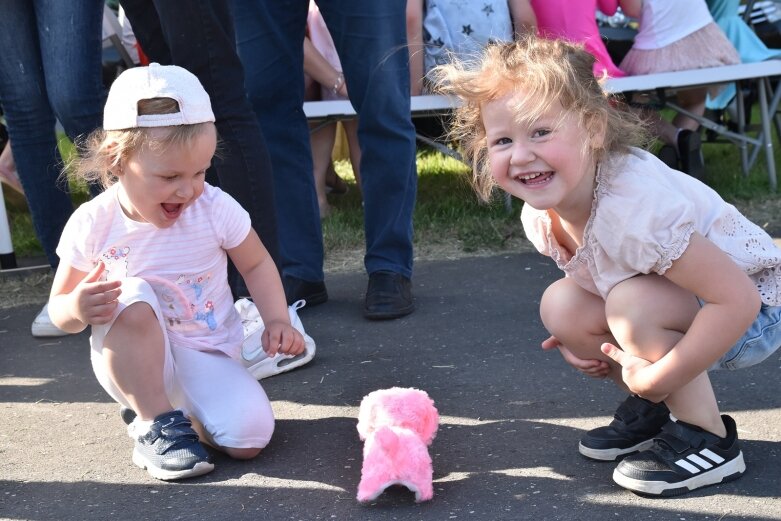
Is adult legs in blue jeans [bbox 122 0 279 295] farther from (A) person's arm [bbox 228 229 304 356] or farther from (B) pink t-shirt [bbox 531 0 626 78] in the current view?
(B) pink t-shirt [bbox 531 0 626 78]

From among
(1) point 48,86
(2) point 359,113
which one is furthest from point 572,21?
(1) point 48,86

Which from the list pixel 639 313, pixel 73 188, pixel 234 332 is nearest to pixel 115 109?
pixel 234 332

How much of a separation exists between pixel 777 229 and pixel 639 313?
8.85 ft

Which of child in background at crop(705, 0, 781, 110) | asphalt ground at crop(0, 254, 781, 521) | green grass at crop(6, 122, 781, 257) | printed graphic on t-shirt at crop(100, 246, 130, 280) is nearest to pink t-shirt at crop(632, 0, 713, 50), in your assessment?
child in background at crop(705, 0, 781, 110)

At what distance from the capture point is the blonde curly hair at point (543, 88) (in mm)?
2094

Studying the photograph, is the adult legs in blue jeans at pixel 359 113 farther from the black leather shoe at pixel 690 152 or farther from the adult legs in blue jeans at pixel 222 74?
the black leather shoe at pixel 690 152

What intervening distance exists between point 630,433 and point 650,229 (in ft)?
1.79

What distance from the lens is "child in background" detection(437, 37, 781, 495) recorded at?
2.05m

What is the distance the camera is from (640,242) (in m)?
2.06

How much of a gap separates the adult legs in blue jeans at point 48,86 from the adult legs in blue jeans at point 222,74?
276 mm

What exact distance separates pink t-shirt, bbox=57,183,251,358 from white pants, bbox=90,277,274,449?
6cm

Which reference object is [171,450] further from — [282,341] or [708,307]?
[708,307]

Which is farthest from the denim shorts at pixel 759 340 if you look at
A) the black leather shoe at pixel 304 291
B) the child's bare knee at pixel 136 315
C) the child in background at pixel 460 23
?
the child in background at pixel 460 23

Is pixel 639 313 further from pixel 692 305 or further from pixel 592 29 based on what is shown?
pixel 592 29
